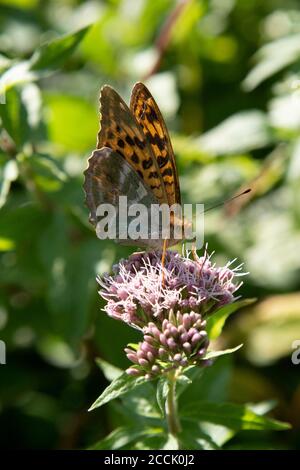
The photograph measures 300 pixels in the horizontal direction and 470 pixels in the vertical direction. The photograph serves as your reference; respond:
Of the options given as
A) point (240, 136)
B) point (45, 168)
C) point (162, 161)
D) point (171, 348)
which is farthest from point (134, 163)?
point (240, 136)

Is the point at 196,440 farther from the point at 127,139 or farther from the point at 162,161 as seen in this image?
the point at 127,139

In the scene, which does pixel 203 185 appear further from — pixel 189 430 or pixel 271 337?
pixel 189 430

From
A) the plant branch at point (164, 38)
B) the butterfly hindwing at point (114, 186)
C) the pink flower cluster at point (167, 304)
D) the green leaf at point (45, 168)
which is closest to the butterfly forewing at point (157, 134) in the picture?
the butterfly hindwing at point (114, 186)

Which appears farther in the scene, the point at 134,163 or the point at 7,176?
the point at 7,176

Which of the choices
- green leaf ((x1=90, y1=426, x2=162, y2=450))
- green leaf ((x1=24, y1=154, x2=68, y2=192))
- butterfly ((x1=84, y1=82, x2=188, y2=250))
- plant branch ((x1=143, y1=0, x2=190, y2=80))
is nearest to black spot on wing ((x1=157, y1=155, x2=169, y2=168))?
butterfly ((x1=84, y1=82, x2=188, y2=250))

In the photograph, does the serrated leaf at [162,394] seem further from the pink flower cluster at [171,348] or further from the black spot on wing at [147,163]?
the black spot on wing at [147,163]
